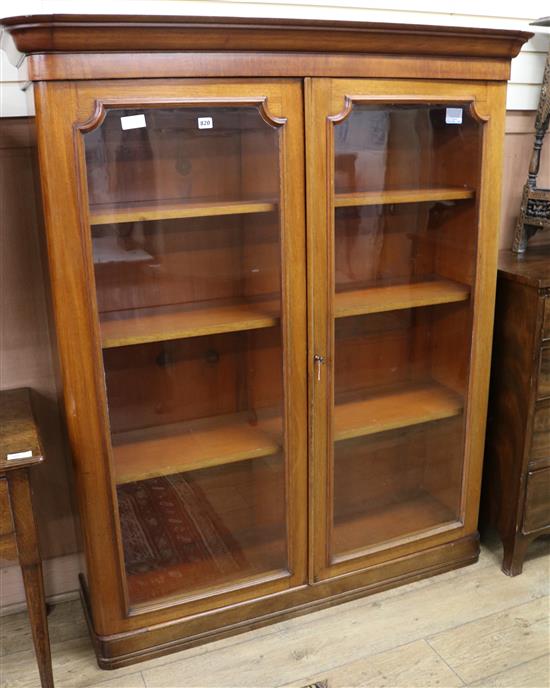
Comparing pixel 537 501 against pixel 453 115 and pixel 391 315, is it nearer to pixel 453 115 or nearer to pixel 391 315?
pixel 391 315

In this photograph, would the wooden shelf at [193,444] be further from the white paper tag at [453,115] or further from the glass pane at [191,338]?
the white paper tag at [453,115]

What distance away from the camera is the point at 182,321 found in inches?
65.8

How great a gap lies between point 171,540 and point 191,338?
1.74ft

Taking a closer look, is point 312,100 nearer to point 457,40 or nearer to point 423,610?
point 457,40

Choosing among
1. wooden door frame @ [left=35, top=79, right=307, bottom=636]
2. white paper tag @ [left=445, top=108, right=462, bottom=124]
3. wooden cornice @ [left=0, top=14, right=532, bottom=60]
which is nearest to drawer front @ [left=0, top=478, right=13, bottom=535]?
wooden door frame @ [left=35, top=79, right=307, bottom=636]

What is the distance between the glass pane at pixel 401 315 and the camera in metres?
1.75

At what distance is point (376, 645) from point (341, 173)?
1.19 meters

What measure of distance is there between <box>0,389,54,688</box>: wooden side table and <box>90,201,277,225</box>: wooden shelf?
0.48 m

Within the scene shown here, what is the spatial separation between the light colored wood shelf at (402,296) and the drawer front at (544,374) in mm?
250

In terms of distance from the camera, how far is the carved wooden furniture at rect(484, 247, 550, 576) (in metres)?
1.85

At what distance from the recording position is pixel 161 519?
178 cm

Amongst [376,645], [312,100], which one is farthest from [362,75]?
[376,645]

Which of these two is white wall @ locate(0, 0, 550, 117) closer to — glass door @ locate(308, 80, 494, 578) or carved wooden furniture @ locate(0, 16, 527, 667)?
carved wooden furniture @ locate(0, 16, 527, 667)

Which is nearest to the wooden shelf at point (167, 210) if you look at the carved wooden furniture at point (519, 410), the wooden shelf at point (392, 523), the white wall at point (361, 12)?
the white wall at point (361, 12)
